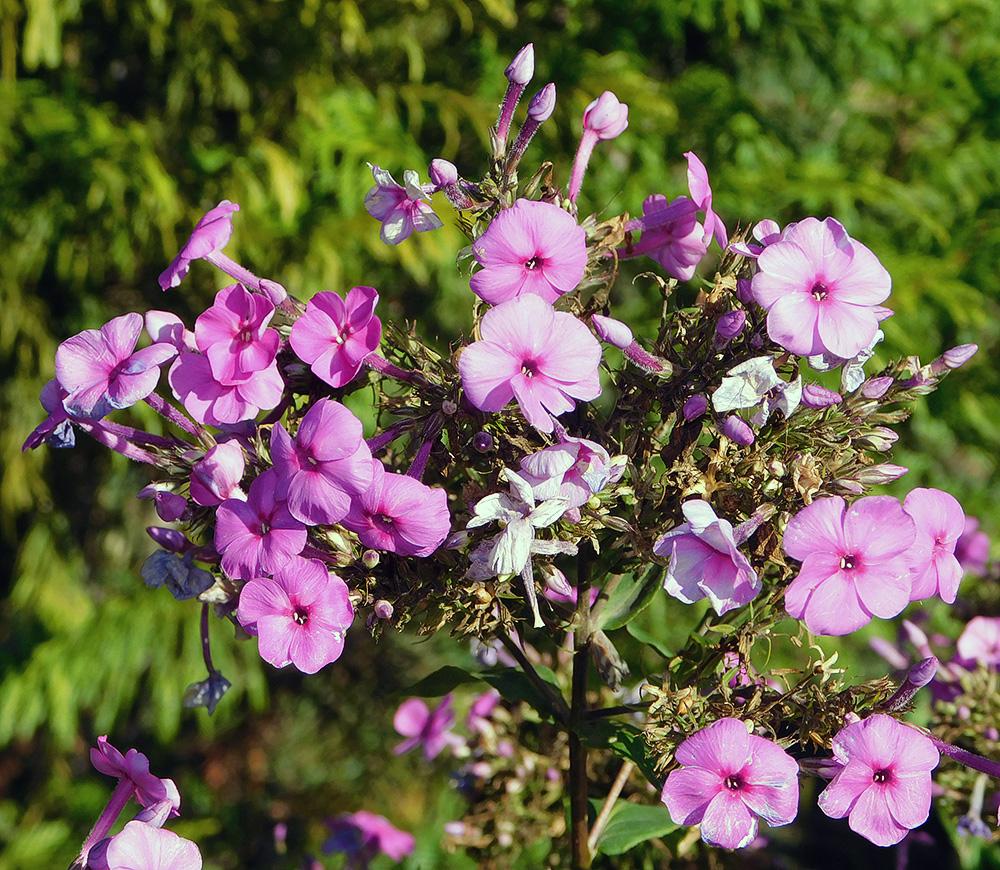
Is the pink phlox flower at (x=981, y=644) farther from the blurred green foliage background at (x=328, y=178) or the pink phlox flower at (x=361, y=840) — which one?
the blurred green foliage background at (x=328, y=178)

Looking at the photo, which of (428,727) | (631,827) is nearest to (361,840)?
(428,727)

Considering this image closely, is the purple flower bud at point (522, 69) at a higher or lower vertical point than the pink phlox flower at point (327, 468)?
higher

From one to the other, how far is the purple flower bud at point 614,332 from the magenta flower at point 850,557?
139mm

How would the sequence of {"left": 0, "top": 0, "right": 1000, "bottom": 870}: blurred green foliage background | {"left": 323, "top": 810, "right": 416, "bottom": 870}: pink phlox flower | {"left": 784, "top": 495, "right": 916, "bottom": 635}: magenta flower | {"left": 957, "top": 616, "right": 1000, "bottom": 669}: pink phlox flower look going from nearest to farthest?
{"left": 784, "top": 495, "right": 916, "bottom": 635}: magenta flower
{"left": 957, "top": 616, "right": 1000, "bottom": 669}: pink phlox flower
{"left": 323, "top": 810, "right": 416, "bottom": 870}: pink phlox flower
{"left": 0, "top": 0, "right": 1000, "bottom": 870}: blurred green foliage background

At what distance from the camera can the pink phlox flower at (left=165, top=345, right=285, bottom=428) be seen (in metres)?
0.54

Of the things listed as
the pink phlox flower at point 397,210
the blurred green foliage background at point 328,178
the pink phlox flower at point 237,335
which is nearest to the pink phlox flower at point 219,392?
the pink phlox flower at point 237,335

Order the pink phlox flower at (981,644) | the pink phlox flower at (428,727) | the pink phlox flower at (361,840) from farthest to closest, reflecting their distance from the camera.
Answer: the pink phlox flower at (361,840), the pink phlox flower at (428,727), the pink phlox flower at (981,644)

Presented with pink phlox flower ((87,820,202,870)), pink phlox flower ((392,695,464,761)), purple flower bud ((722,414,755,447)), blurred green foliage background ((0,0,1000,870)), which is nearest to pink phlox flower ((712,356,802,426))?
purple flower bud ((722,414,755,447))

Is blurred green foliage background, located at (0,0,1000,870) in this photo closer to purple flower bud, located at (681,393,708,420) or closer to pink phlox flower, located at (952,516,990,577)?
pink phlox flower, located at (952,516,990,577)

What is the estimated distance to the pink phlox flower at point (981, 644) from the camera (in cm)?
84

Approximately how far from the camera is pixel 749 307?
55 cm

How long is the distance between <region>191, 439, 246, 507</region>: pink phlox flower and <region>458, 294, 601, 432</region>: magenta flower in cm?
15

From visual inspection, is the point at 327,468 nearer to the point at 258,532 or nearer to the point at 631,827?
the point at 258,532

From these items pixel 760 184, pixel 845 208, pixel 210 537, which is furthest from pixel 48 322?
pixel 845 208
